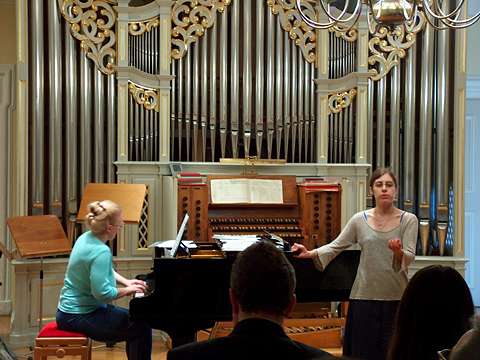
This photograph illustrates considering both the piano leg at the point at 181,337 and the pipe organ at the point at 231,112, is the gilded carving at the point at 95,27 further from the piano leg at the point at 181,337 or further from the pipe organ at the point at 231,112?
the piano leg at the point at 181,337

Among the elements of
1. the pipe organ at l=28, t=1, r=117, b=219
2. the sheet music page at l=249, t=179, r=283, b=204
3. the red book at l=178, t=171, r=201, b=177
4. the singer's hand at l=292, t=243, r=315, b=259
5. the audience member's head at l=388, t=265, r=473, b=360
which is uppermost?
the pipe organ at l=28, t=1, r=117, b=219

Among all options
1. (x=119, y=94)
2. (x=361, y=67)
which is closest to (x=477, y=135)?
(x=361, y=67)

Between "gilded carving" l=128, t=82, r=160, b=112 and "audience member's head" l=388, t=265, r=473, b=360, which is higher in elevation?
"gilded carving" l=128, t=82, r=160, b=112

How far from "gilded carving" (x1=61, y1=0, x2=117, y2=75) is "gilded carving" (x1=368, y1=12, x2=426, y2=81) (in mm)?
2188

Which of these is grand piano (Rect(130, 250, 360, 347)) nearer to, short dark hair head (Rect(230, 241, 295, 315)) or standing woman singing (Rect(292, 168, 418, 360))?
standing woman singing (Rect(292, 168, 418, 360))

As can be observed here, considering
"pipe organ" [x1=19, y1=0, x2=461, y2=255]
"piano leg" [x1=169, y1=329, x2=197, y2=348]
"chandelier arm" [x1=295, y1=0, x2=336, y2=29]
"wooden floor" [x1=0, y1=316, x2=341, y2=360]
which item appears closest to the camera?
"chandelier arm" [x1=295, y1=0, x2=336, y2=29]

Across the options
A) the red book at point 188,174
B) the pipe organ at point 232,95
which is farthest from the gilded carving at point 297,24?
the red book at point 188,174

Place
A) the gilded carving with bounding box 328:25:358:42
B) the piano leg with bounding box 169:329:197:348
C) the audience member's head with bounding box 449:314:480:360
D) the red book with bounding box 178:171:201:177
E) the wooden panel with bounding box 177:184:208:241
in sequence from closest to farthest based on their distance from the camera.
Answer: the audience member's head with bounding box 449:314:480:360
the piano leg with bounding box 169:329:197:348
the wooden panel with bounding box 177:184:208:241
the red book with bounding box 178:171:201:177
the gilded carving with bounding box 328:25:358:42

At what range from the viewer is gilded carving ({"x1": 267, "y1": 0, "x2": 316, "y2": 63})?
6.25 m

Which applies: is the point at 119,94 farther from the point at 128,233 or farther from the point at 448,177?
the point at 448,177

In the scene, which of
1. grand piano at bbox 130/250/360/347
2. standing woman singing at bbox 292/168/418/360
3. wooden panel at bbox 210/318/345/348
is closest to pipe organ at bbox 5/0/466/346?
wooden panel at bbox 210/318/345/348

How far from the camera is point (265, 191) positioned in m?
5.94

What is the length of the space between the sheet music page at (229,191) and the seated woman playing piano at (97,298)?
1.70 meters

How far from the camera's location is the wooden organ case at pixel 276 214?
5.82 meters
